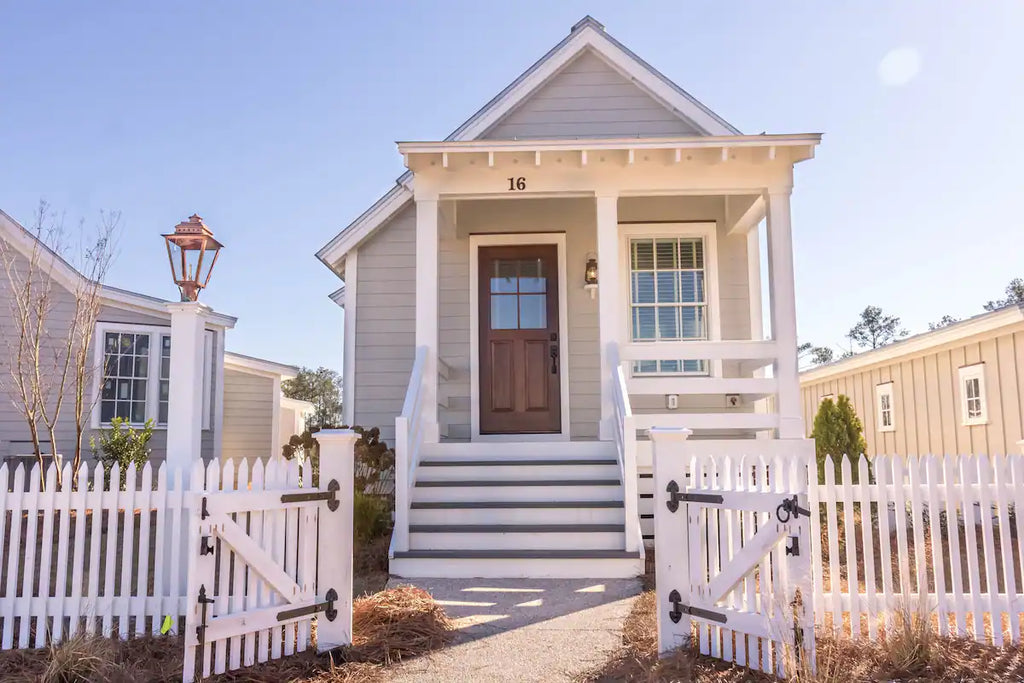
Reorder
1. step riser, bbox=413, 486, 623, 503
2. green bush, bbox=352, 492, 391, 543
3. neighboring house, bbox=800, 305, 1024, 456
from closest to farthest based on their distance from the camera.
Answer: step riser, bbox=413, 486, 623, 503, green bush, bbox=352, 492, 391, 543, neighboring house, bbox=800, 305, 1024, 456

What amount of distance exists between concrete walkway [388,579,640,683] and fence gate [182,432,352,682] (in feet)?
1.85

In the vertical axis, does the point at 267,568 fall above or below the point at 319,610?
above

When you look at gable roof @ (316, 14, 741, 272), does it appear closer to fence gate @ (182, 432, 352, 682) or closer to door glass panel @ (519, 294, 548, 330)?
door glass panel @ (519, 294, 548, 330)

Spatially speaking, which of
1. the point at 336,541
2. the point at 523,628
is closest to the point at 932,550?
the point at 523,628

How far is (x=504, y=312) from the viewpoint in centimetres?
924

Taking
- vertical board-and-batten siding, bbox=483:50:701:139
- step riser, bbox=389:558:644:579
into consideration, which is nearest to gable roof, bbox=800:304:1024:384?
vertical board-and-batten siding, bbox=483:50:701:139

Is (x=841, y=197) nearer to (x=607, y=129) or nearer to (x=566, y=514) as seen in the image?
(x=607, y=129)

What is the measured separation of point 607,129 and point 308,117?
24.6ft

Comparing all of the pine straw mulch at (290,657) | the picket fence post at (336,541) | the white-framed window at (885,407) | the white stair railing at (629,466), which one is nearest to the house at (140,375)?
the white stair railing at (629,466)

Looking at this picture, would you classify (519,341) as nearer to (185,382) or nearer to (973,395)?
(185,382)

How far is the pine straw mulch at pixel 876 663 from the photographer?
358 centimetres

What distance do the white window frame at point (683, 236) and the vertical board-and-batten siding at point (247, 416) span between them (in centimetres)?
780

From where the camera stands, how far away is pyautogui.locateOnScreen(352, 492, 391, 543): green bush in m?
6.93

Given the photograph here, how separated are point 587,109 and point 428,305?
3.48 meters
